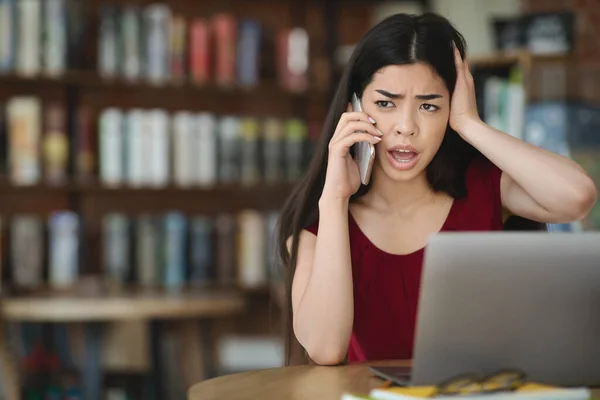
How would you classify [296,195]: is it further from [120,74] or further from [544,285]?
[120,74]

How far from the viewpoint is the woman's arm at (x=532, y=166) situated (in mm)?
1391

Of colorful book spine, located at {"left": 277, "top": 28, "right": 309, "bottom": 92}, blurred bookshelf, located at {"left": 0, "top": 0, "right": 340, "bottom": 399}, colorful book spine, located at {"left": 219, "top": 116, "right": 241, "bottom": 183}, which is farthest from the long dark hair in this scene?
colorful book spine, located at {"left": 277, "top": 28, "right": 309, "bottom": 92}

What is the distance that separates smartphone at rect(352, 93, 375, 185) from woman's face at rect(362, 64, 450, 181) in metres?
0.03

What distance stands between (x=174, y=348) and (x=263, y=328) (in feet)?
1.48

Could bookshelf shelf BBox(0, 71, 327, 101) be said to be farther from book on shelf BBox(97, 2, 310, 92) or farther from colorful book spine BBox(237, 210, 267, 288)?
colorful book spine BBox(237, 210, 267, 288)

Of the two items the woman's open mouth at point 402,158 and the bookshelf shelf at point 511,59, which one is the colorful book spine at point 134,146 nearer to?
the bookshelf shelf at point 511,59

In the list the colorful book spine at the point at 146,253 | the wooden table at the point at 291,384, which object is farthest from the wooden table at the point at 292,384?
the colorful book spine at the point at 146,253

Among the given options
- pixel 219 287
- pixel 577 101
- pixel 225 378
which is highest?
pixel 577 101

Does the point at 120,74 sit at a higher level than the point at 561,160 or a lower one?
higher

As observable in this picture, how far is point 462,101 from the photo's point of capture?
1.47 metres

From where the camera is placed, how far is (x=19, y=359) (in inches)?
127

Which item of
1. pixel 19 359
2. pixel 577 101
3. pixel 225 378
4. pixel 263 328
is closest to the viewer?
pixel 225 378

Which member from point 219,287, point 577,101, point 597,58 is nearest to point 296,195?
point 219,287

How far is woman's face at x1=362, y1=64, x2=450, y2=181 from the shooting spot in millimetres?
1402
